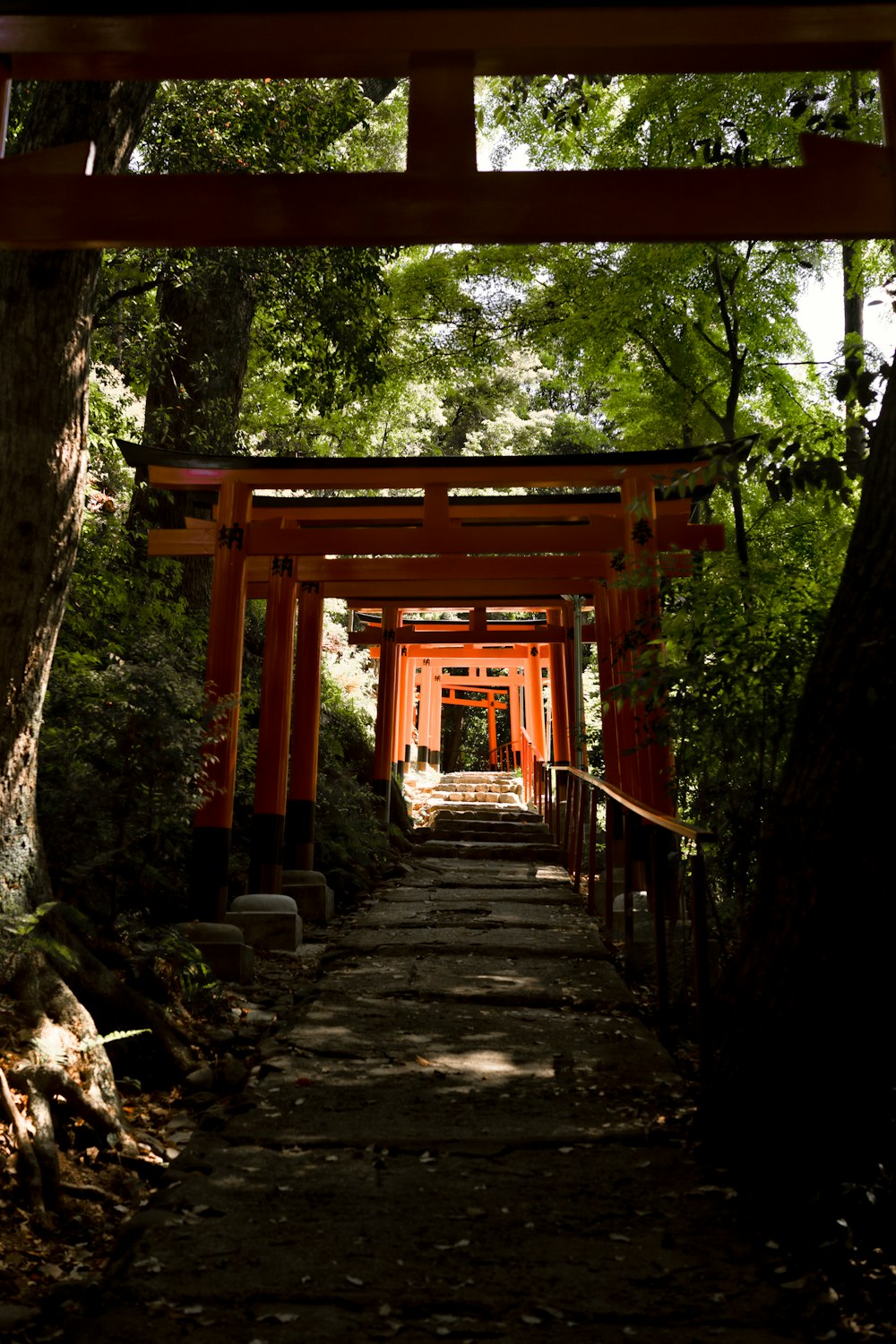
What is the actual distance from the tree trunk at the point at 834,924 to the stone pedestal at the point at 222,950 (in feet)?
11.7

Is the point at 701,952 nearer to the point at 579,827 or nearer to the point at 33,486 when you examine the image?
the point at 33,486

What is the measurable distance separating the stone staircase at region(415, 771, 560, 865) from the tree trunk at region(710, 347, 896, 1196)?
8.94m

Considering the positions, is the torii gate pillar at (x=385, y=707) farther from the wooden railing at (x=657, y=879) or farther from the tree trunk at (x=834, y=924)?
the tree trunk at (x=834, y=924)

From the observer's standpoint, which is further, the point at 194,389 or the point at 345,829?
the point at 345,829

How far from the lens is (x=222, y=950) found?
611cm

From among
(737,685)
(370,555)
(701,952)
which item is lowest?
(701,952)

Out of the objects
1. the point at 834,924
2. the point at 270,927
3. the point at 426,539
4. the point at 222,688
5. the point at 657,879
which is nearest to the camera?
the point at 834,924

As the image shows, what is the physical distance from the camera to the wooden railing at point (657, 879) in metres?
3.68

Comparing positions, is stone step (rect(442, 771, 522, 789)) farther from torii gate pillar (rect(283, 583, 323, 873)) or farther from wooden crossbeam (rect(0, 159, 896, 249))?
wooden crossbeam (rect(0, 159, 896, 249))

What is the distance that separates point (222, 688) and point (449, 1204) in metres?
4.80

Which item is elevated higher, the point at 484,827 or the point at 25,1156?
the point at 484,827

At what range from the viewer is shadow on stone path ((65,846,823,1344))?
2375mm

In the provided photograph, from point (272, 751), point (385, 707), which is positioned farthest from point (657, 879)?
point (385, 707)

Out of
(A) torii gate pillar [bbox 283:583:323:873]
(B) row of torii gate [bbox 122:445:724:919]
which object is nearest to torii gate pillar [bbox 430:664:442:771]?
(B) row of torii gate [bbox 122:445:724:919]
